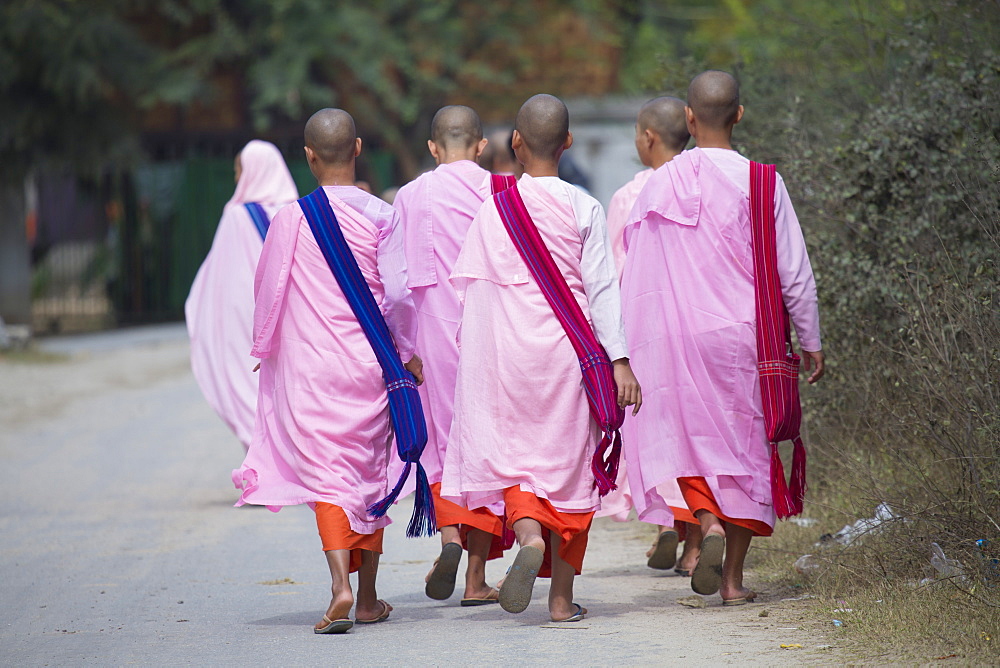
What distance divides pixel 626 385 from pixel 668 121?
1.79 metres

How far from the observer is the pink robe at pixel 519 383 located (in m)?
5.17

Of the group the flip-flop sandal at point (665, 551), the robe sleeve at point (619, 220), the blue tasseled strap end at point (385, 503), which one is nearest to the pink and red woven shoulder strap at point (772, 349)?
the flip-flop sandal at point (665, 551)

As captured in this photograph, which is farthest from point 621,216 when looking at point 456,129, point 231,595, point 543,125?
point 231,595

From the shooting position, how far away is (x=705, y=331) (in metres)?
5.39

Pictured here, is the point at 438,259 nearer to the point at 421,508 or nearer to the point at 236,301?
the point at 421,508

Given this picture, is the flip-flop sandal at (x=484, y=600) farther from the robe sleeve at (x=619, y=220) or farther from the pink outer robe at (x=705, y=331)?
the robe sleeve at (x=619, y=220)

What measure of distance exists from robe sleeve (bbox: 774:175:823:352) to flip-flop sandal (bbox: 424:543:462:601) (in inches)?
64.5

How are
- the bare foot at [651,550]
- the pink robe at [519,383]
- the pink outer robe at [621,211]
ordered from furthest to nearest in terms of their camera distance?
the pink outer robe at [621,211] → the bare foot at [651,550] → the pink robe at [519,383]

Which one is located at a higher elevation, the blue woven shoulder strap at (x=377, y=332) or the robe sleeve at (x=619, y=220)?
the robe sleeve at (x=619, y=220)

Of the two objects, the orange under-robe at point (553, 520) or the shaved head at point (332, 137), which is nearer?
the orange under-robe at point (553, 520)

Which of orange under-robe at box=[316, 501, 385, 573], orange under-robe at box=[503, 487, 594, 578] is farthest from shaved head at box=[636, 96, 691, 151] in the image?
orange under-robe at box=[316, 501, 385, 573]

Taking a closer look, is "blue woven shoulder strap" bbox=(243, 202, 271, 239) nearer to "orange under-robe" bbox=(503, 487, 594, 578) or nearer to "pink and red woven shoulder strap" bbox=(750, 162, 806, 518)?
"orange under-robe" bbox=(503, 487, 594, 578)

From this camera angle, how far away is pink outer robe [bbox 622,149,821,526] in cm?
534

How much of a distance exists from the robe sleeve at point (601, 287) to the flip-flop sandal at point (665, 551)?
4.77 ft
